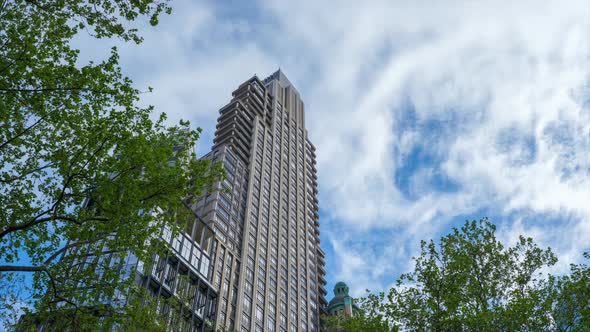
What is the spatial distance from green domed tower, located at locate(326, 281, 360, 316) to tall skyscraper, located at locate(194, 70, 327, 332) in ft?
23.8

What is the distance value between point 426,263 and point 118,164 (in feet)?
53.9

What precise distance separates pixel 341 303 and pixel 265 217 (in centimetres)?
3291

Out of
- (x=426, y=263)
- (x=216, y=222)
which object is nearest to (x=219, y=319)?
(x=216, y=222)

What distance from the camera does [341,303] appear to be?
129 meters

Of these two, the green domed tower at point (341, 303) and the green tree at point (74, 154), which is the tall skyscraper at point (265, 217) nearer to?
the green domed tower at point (341, 303)

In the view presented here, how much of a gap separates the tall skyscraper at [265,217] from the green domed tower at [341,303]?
285 inches

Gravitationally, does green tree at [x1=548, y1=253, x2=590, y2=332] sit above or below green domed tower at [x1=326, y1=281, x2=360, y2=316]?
below

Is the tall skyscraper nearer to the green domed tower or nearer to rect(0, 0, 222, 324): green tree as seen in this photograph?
the green domed tower

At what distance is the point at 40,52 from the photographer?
67.9ft

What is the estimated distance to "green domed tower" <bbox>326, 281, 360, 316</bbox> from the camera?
126 metres

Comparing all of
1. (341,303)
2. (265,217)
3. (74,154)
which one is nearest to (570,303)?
(74,154)

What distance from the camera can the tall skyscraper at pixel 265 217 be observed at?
92344 mm

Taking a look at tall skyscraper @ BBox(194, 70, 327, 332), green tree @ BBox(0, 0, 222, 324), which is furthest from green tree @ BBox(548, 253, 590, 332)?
tall skyscraper @ BBox(194, 70, 327, 332)

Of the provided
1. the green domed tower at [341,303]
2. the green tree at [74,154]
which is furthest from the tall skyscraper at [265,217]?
the green tree at [74,154]
